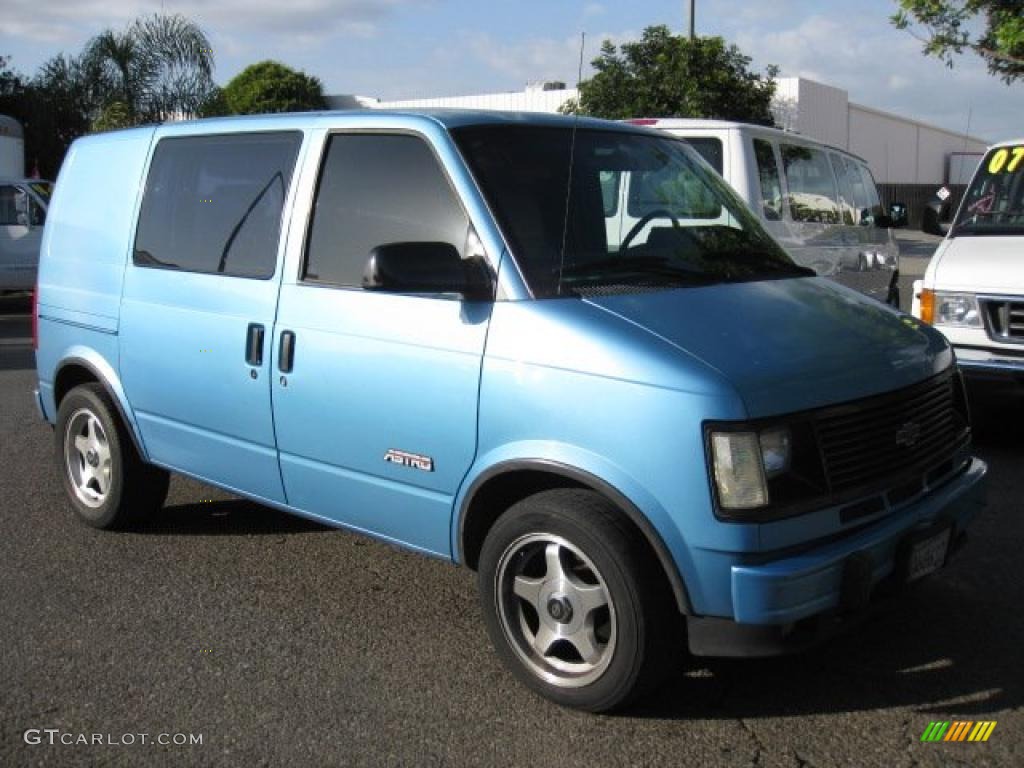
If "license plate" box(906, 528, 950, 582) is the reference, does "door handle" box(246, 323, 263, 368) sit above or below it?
above

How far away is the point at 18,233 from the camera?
16.4 metres

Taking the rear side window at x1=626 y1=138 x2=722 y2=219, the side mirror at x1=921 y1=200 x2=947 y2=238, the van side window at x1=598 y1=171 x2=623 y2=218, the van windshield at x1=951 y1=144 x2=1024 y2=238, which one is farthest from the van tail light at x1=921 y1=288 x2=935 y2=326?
the van side window at x1=598 y1=171 x2=623 y2=218

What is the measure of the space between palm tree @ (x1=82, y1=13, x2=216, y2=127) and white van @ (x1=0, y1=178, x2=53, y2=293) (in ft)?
13.6

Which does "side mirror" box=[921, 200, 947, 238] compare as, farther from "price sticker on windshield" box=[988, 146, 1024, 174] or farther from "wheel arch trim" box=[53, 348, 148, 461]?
"wheel arch trim" box=[53, 348, 148, 461]

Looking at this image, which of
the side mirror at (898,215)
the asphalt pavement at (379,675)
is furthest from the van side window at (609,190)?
the side mirror at (898,215)

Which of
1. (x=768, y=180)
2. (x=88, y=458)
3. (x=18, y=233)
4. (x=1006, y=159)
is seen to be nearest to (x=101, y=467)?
(x=88, y=458)

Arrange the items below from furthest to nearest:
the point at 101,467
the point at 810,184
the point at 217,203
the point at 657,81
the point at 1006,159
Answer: the point at 657,81
the point at 810,184
the point at 1006,159
the point at 101,467
the point at 217,203

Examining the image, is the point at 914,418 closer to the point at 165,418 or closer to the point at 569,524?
the point at 569,524

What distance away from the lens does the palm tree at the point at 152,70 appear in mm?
20562

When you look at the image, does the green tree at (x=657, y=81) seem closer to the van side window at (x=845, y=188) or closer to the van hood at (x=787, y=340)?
the van side window at (x=845, y=188)

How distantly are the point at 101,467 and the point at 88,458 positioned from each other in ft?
0.44

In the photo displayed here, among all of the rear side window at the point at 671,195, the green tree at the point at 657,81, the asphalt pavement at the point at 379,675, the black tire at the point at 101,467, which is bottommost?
the asphalt pavement at the point at 379,675

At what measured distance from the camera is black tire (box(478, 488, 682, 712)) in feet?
10.8

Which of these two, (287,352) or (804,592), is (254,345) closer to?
(287,352)
